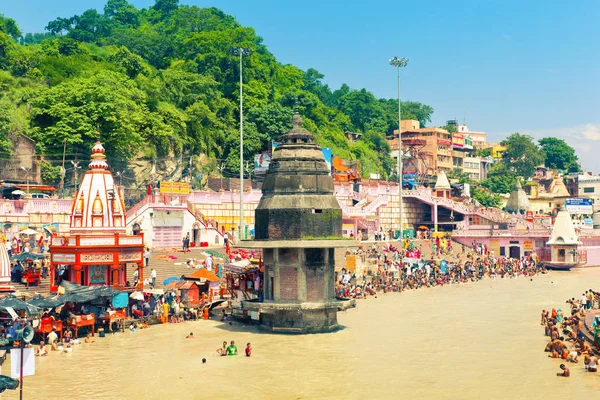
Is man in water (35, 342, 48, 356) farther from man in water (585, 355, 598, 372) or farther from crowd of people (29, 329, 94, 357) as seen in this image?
man in water (585, 355, 598, 372)

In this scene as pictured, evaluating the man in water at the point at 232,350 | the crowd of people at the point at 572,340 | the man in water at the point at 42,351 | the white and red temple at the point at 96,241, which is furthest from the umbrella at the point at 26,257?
the crowd of people at the point at 572,340

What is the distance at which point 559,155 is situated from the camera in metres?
129

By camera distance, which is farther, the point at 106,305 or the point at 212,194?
the point at 212,194

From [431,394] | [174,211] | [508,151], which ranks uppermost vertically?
[508,151]

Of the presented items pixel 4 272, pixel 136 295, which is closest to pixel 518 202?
pixel 136 295

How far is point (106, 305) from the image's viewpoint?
93.9ft

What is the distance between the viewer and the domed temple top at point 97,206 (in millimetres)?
31734

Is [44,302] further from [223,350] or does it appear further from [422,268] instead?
[422,268]

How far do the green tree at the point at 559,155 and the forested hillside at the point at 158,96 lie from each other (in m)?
41.2

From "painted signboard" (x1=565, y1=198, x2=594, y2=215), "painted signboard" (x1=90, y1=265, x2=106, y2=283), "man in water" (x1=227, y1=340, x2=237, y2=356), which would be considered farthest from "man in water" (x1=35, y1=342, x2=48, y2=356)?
"painted signboard" (x1=565, y1=198, x2=594, y2=215)

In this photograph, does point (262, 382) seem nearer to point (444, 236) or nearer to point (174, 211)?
point (174, 211)

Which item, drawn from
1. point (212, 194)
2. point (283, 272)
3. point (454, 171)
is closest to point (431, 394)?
point (283, 272)

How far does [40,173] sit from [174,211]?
1010cm

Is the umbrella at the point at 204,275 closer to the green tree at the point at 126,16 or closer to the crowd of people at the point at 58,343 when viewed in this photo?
the crowd of people at the point at 58,343
